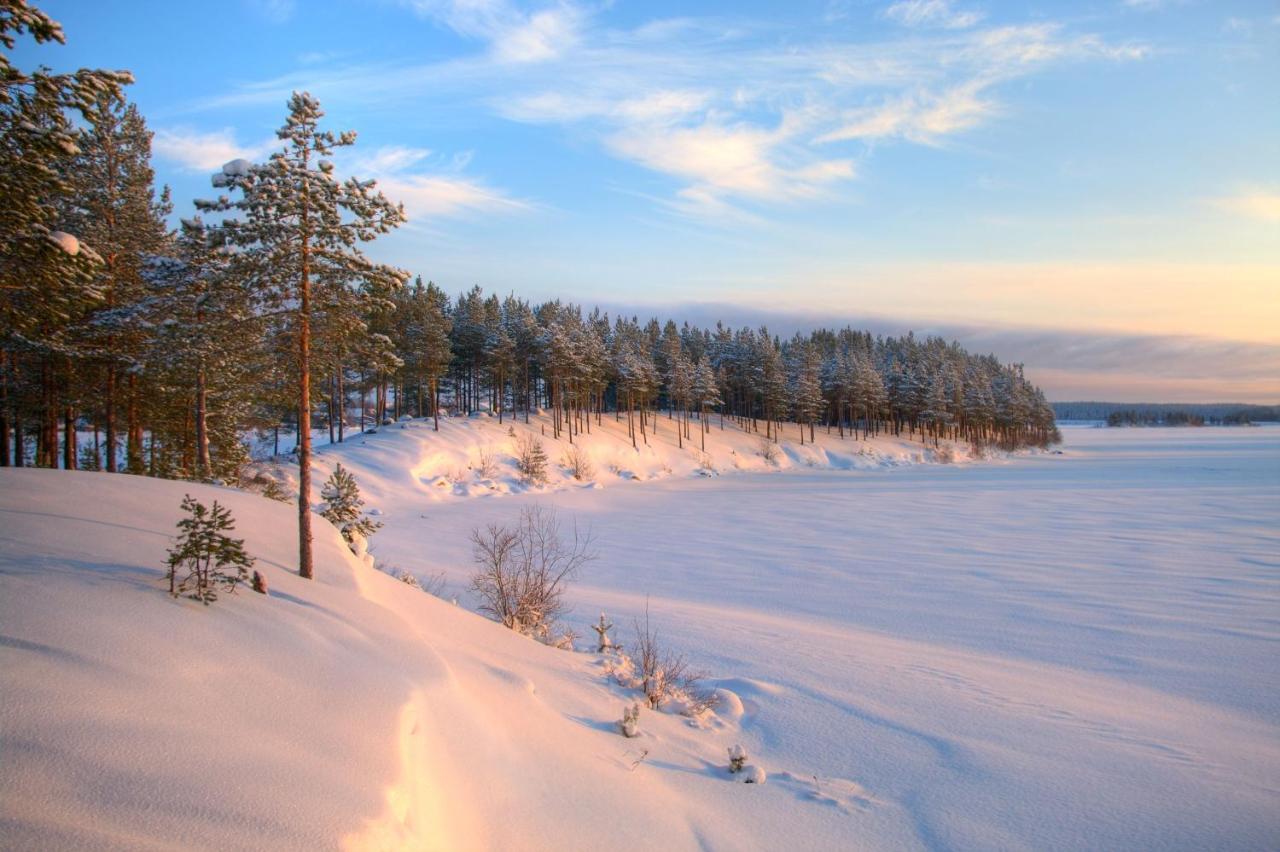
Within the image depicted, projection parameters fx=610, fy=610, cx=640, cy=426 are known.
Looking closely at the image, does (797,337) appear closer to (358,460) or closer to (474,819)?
(358,460)

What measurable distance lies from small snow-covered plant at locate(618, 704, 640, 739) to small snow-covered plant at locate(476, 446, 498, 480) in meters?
36.7

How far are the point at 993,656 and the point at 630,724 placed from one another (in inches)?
280

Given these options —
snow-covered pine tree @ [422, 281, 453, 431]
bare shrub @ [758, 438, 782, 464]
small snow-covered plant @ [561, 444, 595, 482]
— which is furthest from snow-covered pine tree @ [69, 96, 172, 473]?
bare shrub @ [758, 438, 782, 464]

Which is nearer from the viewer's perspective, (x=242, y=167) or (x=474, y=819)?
(x=474, y=819)

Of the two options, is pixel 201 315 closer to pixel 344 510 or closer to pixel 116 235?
pixel 344 510

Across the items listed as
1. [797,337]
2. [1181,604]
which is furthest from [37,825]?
[797,337]

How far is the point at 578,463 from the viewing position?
49344mm

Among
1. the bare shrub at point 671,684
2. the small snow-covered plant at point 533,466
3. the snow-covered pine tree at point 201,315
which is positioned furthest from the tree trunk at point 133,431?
the small snow-covered plant at point 533,466

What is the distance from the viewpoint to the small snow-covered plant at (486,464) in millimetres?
42000

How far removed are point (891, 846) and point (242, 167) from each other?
1141 cm

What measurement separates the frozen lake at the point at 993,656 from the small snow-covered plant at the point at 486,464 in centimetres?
1539

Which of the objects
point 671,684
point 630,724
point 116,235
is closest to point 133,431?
point 116,235

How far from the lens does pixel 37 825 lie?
2.68 metres

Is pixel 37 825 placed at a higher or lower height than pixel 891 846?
Result: higher
